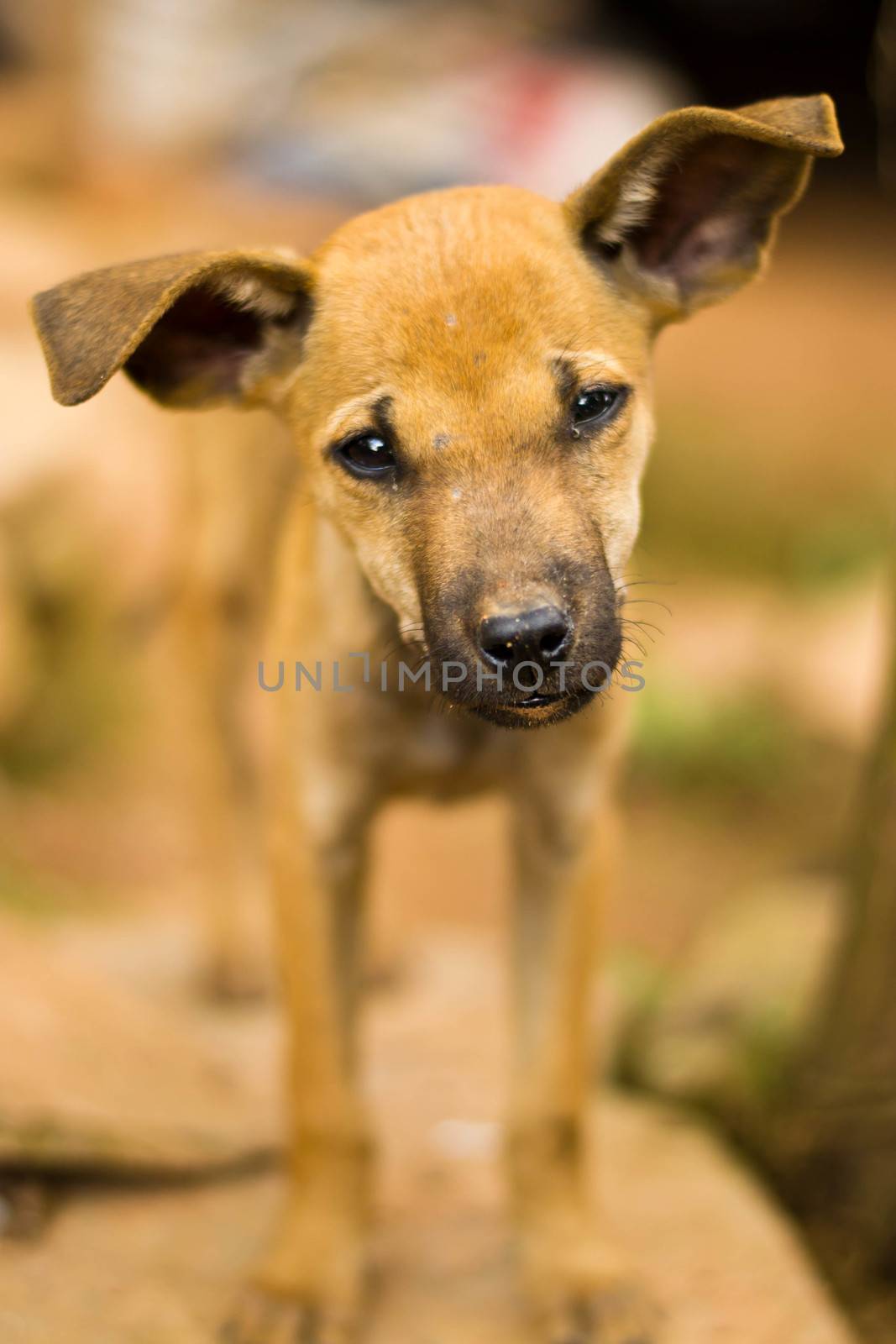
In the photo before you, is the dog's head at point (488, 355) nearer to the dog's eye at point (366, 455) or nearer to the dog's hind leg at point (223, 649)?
the dog's eye at point (366, 455)

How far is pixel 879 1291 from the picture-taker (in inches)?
170

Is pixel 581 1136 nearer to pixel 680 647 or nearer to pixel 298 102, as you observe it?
pixel 680 647

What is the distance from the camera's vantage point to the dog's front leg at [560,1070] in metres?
3.83

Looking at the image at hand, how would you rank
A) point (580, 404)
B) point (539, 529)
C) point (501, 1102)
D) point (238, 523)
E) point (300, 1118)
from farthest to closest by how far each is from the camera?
point (238, 523)
point (501, 1102)
point (300, 1118)
point (580, 404)
point (539, 529)

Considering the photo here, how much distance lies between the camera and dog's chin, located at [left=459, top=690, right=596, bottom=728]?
3.12m

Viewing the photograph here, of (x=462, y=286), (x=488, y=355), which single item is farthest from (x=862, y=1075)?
(x=462, y=286)

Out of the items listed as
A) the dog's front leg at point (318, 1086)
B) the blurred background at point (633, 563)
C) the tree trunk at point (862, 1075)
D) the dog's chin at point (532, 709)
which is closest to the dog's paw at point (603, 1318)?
the blurred background at point (633, 563)

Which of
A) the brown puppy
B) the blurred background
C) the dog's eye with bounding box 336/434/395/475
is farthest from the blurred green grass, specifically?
the dog's eye with bounding box 336/434/395/475

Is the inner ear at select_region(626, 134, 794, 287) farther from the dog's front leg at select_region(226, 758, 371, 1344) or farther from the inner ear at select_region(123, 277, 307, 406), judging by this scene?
the dog's front leg at select_region(226, 758, 371, 1344)

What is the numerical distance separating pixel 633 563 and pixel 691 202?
362 centimetres

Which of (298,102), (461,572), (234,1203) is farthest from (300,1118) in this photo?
(298,102)

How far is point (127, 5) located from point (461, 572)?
12.6 m

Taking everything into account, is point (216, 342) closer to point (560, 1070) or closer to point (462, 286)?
point (462, 286)

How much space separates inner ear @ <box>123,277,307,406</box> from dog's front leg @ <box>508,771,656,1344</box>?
131 centimetres
